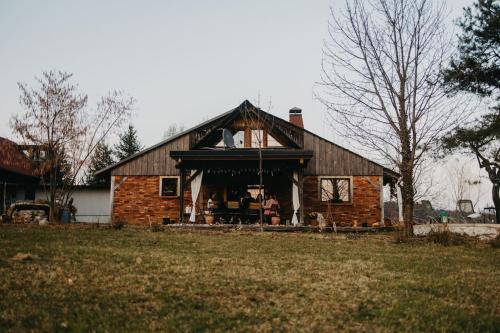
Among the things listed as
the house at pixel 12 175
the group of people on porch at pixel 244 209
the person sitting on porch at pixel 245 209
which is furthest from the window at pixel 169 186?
the house at pixel 12 175

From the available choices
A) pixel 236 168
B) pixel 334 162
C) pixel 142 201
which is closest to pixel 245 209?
pixel 236 168

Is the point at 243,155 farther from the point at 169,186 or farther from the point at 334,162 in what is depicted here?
the point at 169,186

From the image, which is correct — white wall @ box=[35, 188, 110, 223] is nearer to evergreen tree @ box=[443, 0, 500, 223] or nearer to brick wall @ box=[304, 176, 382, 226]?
brick wall @ box=[304, 176, 382, 226]

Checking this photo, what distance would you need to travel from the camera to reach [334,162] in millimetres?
20594

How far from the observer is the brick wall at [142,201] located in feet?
67.8

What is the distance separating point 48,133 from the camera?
60.1ft

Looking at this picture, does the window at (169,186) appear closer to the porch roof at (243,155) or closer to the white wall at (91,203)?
the porch roof at (243,155)

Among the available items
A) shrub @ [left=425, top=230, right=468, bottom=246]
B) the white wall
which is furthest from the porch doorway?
the white wall

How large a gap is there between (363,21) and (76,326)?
35.2ft

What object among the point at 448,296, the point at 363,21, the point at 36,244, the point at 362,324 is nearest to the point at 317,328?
the point at 362,324

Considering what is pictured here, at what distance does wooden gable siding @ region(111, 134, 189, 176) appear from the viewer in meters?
21.0

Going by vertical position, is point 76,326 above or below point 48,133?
below

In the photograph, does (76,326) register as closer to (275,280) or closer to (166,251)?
(275,280)

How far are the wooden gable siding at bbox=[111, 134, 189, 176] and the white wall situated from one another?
8086 mm
